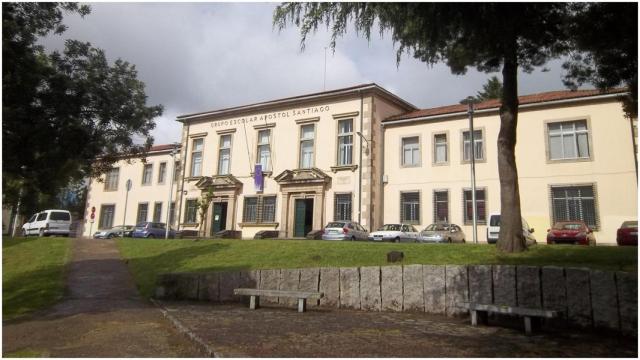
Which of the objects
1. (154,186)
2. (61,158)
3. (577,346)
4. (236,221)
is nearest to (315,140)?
(236,221)

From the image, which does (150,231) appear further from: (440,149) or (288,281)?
(288,281)

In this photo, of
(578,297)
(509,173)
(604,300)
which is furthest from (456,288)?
(509,173)

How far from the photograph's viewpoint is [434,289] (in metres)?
9.22

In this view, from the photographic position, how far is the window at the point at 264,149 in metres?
33.8

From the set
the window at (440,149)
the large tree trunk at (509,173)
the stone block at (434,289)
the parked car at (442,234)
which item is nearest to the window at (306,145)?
the window at (440,149)

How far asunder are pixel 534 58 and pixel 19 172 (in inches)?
467

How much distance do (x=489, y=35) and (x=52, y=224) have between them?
31.3 metres

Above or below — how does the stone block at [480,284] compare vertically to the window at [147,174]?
below

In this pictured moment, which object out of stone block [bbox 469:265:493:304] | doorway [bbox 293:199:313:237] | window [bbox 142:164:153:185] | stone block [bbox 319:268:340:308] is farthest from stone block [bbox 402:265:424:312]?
window [bbox 142:164:153:185]

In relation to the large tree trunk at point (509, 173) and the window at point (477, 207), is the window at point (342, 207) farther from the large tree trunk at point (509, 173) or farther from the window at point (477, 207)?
the large tree trunk at point (509, 173)

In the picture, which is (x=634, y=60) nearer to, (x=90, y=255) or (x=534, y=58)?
(x=534, y=58)

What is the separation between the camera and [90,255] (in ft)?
62.3

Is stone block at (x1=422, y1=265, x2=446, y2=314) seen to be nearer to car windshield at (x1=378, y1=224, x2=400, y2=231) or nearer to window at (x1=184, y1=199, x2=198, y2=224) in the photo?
car windshield at (x1=378, y1=224, x2=400, y2=231)

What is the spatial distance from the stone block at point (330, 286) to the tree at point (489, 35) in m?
4.54
